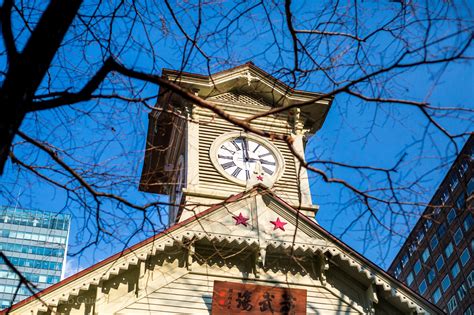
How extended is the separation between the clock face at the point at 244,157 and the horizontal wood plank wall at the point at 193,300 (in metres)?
4.96

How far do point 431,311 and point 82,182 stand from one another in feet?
29.2

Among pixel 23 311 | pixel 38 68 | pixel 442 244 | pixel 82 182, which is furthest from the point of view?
pixel 442 244

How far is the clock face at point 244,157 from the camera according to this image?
60.3ft

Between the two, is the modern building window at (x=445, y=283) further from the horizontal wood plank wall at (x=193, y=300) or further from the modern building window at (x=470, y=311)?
the horizontal wood plank wall at (x=193, y=300)

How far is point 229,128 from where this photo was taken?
1939 cm

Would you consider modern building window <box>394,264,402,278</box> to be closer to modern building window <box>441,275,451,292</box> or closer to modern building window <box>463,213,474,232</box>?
modern building window <box>441,275,451,292</box>

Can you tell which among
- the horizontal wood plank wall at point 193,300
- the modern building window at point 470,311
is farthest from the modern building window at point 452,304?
the horizontal wood plank wall at point 193,300

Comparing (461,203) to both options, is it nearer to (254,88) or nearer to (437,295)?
(437,295)

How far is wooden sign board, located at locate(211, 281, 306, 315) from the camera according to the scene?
13.0 m

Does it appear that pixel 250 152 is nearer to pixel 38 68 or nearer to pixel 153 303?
pixel 153 303

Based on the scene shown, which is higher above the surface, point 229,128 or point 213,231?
point 229,128

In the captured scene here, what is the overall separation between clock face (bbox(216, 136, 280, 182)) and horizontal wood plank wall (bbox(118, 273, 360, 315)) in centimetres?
496

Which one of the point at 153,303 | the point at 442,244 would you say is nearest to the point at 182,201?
the point at 153,303

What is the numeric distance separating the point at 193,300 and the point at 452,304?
66.5 meters
